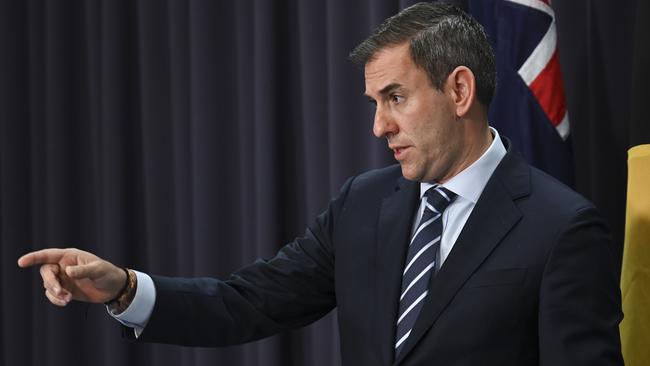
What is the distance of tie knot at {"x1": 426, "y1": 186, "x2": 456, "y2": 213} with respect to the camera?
68.4 inches

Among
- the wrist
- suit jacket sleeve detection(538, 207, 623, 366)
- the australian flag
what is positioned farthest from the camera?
the australian flag

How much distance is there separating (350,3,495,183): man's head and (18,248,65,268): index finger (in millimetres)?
587

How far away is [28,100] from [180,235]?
2.39 ft

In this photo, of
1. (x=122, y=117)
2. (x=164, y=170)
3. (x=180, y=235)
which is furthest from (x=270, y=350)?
(x=122, y=117)

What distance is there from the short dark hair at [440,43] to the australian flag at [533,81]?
48 centimetres

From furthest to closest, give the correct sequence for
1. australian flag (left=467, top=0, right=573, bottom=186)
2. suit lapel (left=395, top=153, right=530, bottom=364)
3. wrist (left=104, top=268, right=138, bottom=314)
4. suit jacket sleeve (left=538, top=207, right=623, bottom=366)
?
australian flag (left=467, top=0, right=573, bottom=186), wrist (left=104, top=268, right=138, bottom=314), suit lapel (left=395, top=153, right=530, bottom=364), suit jacket sleeve (left=538, top=207, right=623, bottom=366)

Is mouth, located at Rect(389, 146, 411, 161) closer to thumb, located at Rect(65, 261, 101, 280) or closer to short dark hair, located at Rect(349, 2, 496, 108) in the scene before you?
short dark hair, located at Rect(349, 2, 496, 108)

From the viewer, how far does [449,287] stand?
5.40 ft

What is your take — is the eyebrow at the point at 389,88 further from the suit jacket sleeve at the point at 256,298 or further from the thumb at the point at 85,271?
the thumb at the point at 85,271

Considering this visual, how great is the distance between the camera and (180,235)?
302 centimetres

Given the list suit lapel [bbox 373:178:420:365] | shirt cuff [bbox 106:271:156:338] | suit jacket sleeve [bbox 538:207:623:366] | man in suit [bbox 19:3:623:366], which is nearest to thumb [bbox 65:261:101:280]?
man in suit [bbox 19:3:623:366]

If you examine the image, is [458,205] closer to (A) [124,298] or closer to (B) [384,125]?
(B) [384,125]

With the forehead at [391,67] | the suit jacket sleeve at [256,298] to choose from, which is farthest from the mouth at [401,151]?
the suit jacket sleeve at [256,298]

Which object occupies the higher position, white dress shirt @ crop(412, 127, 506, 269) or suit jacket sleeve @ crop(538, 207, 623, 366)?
white dress shirt @ crop(412, 127, 506, 269)
